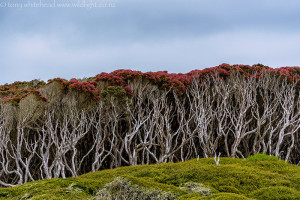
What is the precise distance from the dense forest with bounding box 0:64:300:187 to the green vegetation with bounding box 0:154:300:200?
574cm

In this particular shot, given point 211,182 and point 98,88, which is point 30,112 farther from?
point 211,182

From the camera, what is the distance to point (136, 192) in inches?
218

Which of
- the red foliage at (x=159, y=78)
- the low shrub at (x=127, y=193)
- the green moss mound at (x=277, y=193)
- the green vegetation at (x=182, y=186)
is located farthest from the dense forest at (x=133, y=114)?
the low shrub at (x=127, y=193)

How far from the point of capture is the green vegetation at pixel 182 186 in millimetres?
5535

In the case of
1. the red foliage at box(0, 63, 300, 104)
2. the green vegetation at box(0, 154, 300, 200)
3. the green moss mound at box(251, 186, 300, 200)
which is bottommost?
the green moss mound at box(251, 186, 300, 200)

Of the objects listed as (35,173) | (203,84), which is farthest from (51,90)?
(203,84)

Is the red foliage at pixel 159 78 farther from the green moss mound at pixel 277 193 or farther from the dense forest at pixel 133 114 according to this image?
the green moss mound at pixel 277 193

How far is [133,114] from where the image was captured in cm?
1603

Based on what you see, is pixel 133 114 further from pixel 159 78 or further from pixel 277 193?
pixel 277 193

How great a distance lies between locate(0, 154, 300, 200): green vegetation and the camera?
5535 mm

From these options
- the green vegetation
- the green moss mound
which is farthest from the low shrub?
the green moss mound

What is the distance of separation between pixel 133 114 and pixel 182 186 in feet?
31.0

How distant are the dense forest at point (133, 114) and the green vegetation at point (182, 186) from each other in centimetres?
574

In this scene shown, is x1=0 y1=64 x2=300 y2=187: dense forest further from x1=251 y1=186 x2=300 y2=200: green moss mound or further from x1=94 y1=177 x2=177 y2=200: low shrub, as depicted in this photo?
x1=94 y1=177 x2=177 y2=200: low shrub
